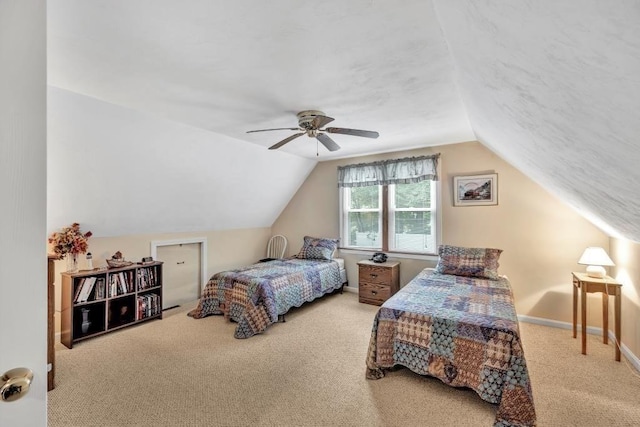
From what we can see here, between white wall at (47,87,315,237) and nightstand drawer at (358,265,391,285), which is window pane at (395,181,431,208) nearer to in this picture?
nightstand drawer at (358,265,391,285)

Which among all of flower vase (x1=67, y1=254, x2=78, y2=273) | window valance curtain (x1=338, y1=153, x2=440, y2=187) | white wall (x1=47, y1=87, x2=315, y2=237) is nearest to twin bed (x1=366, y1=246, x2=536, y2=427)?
window valance curtain (x1=338, y1=153, x2=440, y2=187)

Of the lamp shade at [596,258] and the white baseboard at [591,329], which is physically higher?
the lamp shade at [596,258]

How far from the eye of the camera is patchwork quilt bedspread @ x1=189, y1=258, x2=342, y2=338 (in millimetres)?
3240

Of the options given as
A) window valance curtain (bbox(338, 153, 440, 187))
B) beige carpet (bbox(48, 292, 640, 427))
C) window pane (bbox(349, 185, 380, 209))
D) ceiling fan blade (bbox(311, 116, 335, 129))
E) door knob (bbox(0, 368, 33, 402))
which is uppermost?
ceiling fan blade (bbox(311, 116, 335, 129))

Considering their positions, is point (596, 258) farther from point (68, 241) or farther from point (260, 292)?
point (68, 241)

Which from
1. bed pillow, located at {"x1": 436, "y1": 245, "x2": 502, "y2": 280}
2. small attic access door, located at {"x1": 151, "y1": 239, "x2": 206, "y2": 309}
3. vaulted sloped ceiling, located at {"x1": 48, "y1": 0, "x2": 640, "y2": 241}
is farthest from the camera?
small attic access door, located at {"x1": 151, "y1": 239, "x2": 206, "y2": 309}

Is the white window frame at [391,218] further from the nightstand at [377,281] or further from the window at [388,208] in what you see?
the nightstand at [377,281]

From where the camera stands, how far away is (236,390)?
2205mm

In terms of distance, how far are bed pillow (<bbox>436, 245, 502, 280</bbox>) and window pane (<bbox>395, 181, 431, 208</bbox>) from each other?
2.88ft

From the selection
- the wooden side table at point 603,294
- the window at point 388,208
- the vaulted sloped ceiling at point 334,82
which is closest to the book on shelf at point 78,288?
the vaulted sloped ceiling at point 334,82

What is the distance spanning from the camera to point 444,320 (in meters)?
2.17

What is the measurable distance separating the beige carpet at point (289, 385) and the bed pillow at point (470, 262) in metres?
0.79

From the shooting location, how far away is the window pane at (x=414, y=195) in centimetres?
425

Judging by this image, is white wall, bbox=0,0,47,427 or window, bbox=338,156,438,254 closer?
white wall, bbox=0,0,47,427
